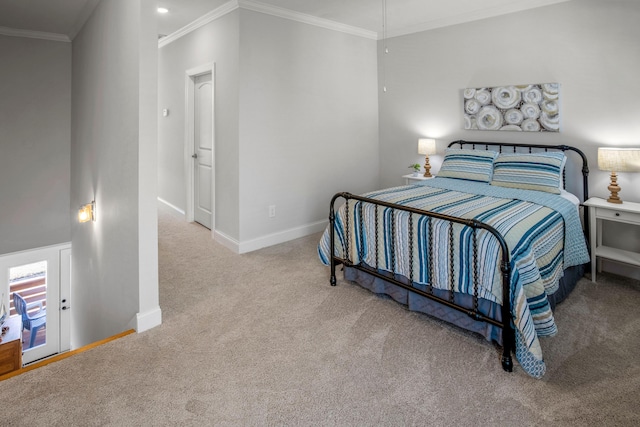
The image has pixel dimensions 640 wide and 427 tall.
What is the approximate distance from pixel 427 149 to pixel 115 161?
3.51 meters

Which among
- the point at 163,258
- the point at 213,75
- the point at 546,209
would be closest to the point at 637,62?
the point at 546,209

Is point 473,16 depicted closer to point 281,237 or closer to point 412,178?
point 412,178

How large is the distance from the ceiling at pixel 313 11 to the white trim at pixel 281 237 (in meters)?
2.52

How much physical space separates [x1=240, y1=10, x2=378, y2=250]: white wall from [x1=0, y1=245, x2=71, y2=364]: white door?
2.96m

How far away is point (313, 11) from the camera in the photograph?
4125 mm

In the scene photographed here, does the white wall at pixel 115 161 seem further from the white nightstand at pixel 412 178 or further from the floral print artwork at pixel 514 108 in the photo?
the floral print artwork at pixel 514 108

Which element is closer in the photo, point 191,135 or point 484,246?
point 484,246

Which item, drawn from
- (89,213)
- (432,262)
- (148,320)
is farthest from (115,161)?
(432,262)

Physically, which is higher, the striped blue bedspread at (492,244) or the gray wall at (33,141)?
the gray wall at (33,141)

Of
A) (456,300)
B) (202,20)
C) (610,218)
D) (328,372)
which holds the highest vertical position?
(202,20)

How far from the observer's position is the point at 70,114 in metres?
4.80

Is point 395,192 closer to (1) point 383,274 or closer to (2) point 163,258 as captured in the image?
(1) point 383,274

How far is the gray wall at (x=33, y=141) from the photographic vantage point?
4.39 meters

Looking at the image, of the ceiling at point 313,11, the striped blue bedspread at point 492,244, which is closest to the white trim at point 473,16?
the ceiling at point 313,11
